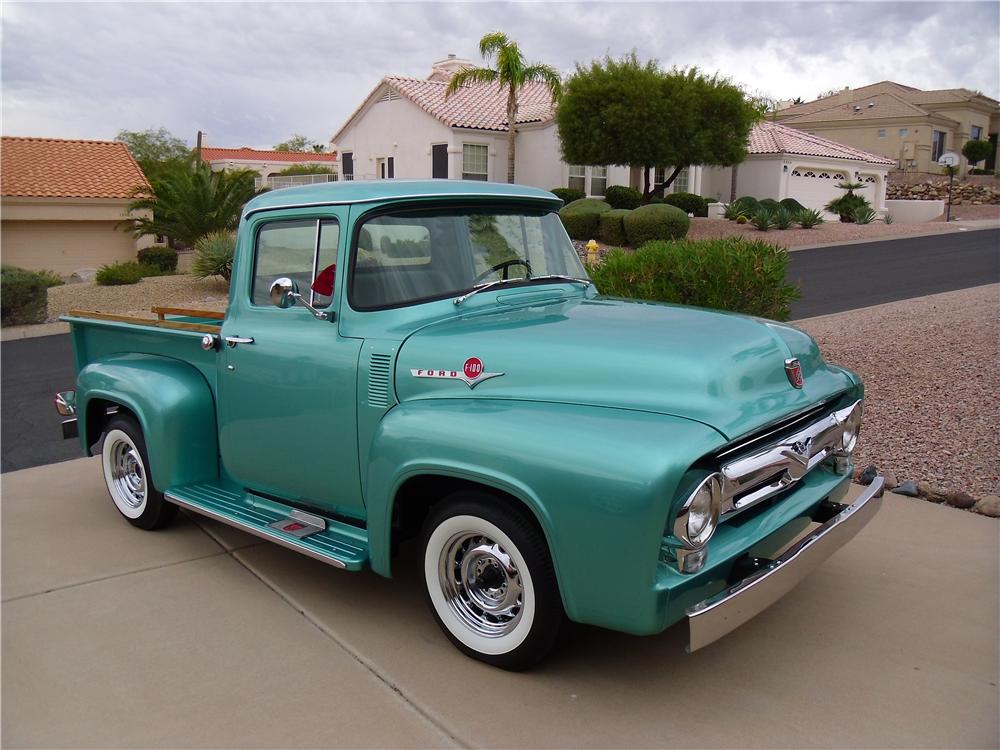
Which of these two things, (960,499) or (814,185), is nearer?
(960,499)

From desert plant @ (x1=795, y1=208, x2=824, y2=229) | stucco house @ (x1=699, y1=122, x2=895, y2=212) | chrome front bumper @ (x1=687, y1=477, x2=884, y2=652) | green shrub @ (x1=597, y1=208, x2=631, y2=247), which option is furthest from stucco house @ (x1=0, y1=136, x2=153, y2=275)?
chrome front bumper @ (x1=687, y1=477, x2=884, y2=652)

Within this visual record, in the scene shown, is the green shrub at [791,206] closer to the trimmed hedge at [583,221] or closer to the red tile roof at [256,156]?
the trimmed hedge at [583,221]

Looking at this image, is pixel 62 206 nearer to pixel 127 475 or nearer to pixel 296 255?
pixel 127 475

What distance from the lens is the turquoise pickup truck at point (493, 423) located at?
9.90 feet

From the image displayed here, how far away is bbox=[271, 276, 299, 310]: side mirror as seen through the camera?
4031 mm

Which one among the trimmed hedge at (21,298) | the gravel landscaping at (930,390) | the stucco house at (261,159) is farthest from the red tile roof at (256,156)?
the gravel landscaping at (930,390)

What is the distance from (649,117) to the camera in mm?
26141

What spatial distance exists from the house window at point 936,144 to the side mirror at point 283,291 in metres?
55.8

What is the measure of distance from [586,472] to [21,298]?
16178 millimetres

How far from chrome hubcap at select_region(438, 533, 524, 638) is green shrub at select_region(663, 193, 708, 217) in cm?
2834

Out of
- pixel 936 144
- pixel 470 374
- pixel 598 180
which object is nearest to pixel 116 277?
pixel 598 180

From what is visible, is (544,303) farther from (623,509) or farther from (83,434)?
(83,434)

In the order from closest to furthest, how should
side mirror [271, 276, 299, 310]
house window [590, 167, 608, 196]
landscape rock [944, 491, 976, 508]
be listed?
side mirror [271, 276, 299, 310] → landscape rock [944, 491, 976, 508] → house window [590, 167, 608, 196]

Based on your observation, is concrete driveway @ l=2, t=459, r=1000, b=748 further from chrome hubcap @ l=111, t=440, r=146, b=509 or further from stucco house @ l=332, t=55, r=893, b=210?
stucco house @ l=332, t=55, r=893, b=210
